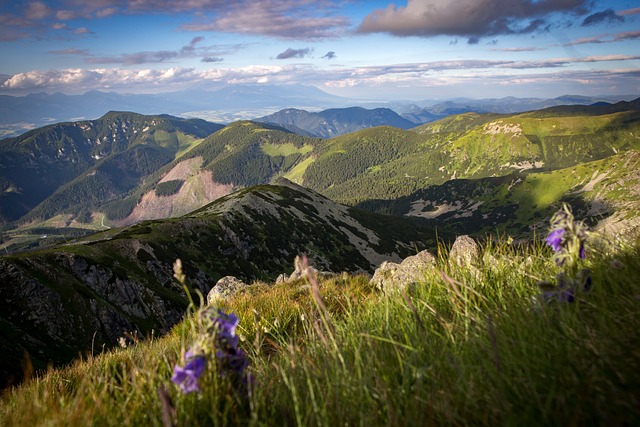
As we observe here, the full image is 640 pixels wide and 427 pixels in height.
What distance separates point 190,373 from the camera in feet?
8.07

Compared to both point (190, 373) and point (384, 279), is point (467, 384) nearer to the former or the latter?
point (190, 373)

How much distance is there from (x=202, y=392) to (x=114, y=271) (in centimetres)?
7488

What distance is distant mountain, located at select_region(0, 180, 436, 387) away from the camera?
4609cm

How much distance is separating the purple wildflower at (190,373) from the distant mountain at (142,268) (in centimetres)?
65

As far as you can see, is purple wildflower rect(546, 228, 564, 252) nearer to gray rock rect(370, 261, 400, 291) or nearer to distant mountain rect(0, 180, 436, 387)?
gray rock rect(370, 261, 400, 291)

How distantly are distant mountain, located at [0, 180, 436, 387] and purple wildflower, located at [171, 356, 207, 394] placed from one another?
65 cm

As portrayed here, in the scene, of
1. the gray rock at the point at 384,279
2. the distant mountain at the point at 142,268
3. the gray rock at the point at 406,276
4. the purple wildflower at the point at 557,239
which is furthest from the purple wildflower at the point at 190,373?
the gray rock at the point at 384,279

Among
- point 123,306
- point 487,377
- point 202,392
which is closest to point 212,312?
point 202,392

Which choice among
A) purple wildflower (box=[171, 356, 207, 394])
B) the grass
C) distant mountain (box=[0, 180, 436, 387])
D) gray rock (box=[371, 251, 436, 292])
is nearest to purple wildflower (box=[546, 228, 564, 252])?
the grass

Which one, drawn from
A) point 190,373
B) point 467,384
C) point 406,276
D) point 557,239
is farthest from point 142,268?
point 467,384

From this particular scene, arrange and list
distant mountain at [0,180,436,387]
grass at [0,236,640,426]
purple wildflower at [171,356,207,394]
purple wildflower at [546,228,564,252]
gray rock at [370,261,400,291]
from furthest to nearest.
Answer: distant mountain at [0,180,436,387]
gray rock at [370,261,400,291]
purple wildflower at [546,228,564,252]
purple wildflower at [171,356,207,394]
grass at [0,236,640,426]

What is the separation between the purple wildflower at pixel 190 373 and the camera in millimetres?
2412

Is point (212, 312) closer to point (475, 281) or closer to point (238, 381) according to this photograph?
point (238, 381)

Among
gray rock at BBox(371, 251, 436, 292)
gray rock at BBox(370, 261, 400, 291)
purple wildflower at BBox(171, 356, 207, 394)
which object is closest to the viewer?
purple wildflower at BBox(171, 356, 207, 394)
